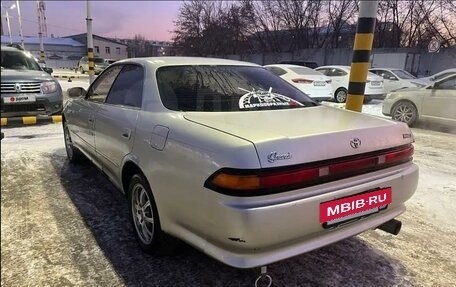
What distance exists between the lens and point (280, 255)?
2.03m

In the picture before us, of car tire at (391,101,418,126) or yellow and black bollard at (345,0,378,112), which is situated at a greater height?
yellow and black bollard at (345,0,378,112)

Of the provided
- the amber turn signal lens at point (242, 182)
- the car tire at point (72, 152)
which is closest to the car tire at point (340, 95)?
the car tire at point (72, 152)

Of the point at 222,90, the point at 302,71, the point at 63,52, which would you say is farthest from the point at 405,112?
the point at 63,52

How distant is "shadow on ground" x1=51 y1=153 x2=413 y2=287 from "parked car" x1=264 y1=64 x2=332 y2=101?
9175 mm

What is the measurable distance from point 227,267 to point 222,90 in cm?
136

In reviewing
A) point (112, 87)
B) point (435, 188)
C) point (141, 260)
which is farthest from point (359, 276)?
point (112, 87)

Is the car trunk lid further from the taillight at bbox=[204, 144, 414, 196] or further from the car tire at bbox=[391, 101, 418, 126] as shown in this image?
the car tire at bbox=[391, 101, 418, 126]

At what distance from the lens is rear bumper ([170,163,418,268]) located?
6.27 feet

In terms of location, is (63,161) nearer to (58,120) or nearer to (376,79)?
(58,120)

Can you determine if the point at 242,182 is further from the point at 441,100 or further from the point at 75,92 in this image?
the point at 441,100

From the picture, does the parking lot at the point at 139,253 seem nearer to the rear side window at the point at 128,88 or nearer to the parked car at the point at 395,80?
the rear side window at the point at 128,88

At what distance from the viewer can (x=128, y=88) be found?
3.31 meters

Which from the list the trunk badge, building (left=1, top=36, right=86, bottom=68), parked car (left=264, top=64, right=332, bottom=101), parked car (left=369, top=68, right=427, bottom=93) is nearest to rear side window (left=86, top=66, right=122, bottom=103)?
the trunk badge

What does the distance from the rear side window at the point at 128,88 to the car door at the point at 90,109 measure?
179mm
